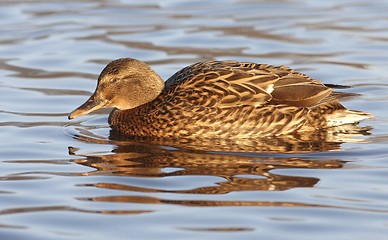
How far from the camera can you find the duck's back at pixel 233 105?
11.0 meters

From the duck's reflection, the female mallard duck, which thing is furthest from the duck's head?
the duck's reflection

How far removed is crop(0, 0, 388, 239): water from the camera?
26.6 ft

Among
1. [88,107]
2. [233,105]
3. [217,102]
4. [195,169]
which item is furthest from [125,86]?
[195,169]

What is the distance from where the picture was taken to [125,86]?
37.7 feet

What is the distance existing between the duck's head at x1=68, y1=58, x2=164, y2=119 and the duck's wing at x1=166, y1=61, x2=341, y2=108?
254 mm

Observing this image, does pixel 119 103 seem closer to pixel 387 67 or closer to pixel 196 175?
pixel 196 175

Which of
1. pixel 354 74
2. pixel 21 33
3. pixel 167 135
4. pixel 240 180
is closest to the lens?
pixel 240 180

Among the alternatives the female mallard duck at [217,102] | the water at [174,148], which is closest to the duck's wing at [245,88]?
the female mallard duck at [217,102]

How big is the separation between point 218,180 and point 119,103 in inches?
104

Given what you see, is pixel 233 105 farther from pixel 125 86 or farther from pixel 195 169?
pixel 195 169

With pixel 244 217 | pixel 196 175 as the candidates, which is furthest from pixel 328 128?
pixel 244 217

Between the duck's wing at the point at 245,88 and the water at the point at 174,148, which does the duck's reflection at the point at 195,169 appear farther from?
the duck's wing at the point at 245,88

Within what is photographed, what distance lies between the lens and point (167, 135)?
36.0 feet

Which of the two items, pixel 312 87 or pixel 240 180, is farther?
pixel 312 87
